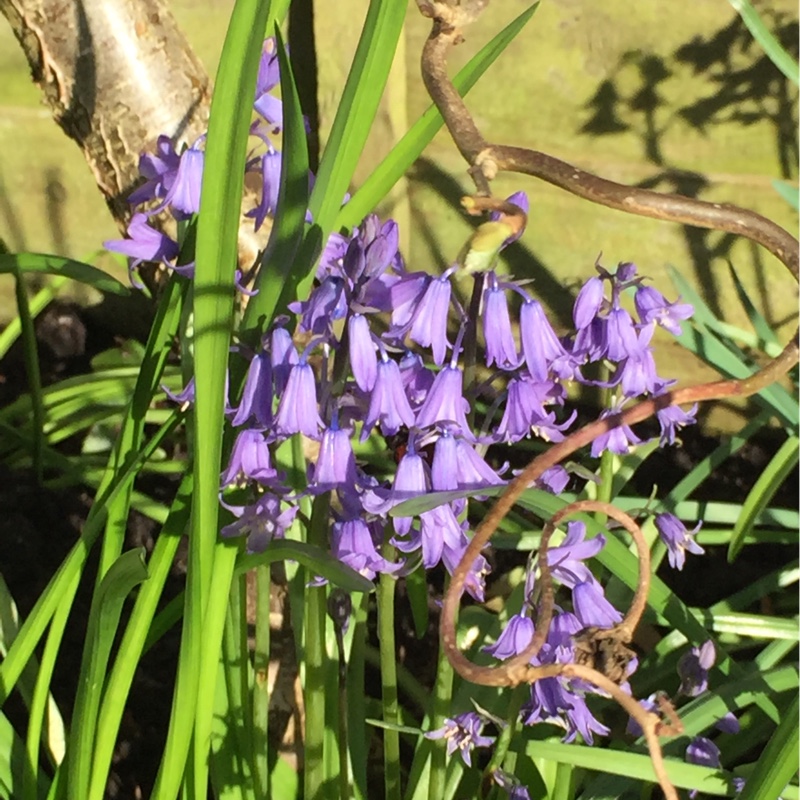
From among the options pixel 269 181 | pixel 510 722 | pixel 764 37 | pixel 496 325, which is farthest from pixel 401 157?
pixel 764 37

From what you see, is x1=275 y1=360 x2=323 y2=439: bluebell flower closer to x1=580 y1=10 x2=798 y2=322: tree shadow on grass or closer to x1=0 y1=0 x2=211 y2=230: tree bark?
x1=0 y1=0 x2=211 y2=230: tree bark

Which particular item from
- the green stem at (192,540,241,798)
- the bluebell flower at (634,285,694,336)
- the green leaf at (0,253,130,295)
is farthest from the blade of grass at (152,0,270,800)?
the green leaf at (0,253,130,295)

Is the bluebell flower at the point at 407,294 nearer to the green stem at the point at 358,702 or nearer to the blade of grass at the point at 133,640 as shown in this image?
the blade of grass at the point at 133,640

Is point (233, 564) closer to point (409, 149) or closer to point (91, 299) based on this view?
point (409, 149)

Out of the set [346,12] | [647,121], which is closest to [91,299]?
[346,12]

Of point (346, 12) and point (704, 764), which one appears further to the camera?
point (346, 12)

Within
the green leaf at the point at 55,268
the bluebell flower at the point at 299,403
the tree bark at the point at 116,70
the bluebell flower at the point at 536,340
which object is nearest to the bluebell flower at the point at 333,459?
the bluebell flower at the point at 299,403
